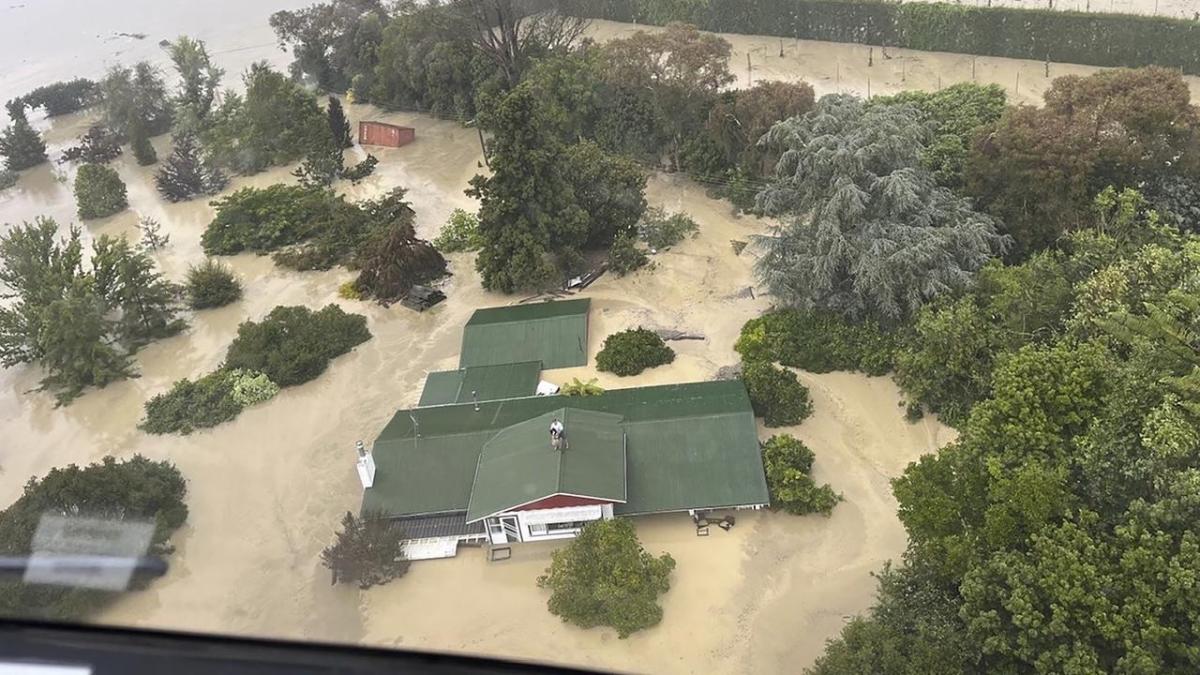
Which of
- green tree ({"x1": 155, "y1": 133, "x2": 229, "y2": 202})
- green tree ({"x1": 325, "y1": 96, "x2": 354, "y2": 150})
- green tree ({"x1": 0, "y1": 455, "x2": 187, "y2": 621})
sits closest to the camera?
green tree ({"x1": 0, "y1": 455, "x2": 187, "y2": 621})

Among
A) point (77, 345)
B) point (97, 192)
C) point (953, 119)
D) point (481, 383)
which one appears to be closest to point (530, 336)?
point (481, 383)

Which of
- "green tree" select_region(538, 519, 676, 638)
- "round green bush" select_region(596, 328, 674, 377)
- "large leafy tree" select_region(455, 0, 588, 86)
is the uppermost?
"large leafy tree" select_region(455, 0, 588, 86)

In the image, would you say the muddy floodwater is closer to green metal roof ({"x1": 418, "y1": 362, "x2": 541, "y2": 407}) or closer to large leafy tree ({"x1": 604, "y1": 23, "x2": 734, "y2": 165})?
green metal roof ({"x1": 418, "y1": 362, "x2": 541, "y2": 407})

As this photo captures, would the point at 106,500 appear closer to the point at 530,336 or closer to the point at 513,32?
the point at 530,336

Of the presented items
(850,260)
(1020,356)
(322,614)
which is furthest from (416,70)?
(1020,356)

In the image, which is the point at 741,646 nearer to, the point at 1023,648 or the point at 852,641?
the point at 852,641

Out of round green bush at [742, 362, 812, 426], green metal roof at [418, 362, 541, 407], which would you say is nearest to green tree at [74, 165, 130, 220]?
green metal roof at [418, 362, 541, 407]

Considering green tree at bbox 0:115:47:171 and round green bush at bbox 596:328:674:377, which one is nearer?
round green bush at bbox 596:328:674:377
